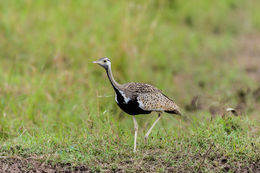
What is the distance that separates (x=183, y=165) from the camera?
3828mm

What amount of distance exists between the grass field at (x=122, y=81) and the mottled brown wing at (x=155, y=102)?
193 millimetres

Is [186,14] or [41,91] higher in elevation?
[186,14]

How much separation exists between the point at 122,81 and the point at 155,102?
243 centimetres

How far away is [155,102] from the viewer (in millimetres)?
4285

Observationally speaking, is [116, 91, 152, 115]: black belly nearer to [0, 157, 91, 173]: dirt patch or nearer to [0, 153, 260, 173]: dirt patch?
[0, 153, 260, 173]: dirt patch

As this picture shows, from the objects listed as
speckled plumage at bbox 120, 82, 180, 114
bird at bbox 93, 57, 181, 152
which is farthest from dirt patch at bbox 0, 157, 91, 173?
speckled plumage at bbox 120, 82, 180, 114

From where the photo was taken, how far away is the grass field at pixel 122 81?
3.98m

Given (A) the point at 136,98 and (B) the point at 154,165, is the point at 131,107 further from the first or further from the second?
(B) the point at 154,165

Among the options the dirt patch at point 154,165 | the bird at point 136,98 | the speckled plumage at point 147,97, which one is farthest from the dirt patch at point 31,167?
the speckled plumage at point 147,97

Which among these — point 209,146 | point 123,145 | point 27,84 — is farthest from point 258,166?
point 27,84

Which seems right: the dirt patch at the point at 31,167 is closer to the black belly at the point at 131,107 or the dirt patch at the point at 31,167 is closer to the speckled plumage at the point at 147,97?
the black belly at the point at 131,107

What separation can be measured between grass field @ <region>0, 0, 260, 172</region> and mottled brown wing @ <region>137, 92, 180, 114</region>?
0.19 m

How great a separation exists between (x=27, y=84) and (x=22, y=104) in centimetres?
55

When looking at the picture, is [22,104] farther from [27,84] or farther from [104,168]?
[104,168]
